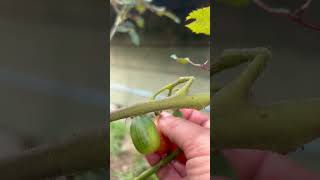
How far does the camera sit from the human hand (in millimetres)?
325

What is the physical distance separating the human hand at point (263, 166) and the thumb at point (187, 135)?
0.06 meters

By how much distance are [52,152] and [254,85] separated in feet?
0.54

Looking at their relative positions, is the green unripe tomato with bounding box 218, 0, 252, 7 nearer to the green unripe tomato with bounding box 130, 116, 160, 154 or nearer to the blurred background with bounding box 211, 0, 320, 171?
the blurred background with bounding box 211, 0, 320, 171

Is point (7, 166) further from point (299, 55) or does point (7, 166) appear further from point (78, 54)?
point (299, 55)

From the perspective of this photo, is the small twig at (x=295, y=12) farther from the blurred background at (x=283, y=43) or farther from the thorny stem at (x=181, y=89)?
the thorny stem at (x=181, y=89)

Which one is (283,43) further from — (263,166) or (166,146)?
(166,146)

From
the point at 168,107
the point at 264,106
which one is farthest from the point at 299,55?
the point at 168,107

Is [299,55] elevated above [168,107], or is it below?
above

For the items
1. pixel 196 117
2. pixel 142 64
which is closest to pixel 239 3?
pixel 196 117

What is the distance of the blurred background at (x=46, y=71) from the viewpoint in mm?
391

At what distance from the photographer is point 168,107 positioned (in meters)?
0.45

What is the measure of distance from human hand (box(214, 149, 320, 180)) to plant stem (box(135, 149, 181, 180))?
13 centimetres

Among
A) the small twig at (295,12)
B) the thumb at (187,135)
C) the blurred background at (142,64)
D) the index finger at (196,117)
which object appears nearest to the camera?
the small twig at (295,12)

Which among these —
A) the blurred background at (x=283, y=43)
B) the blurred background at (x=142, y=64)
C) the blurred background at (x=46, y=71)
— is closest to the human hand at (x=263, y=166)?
the blurred background at (x=283, y=43)
